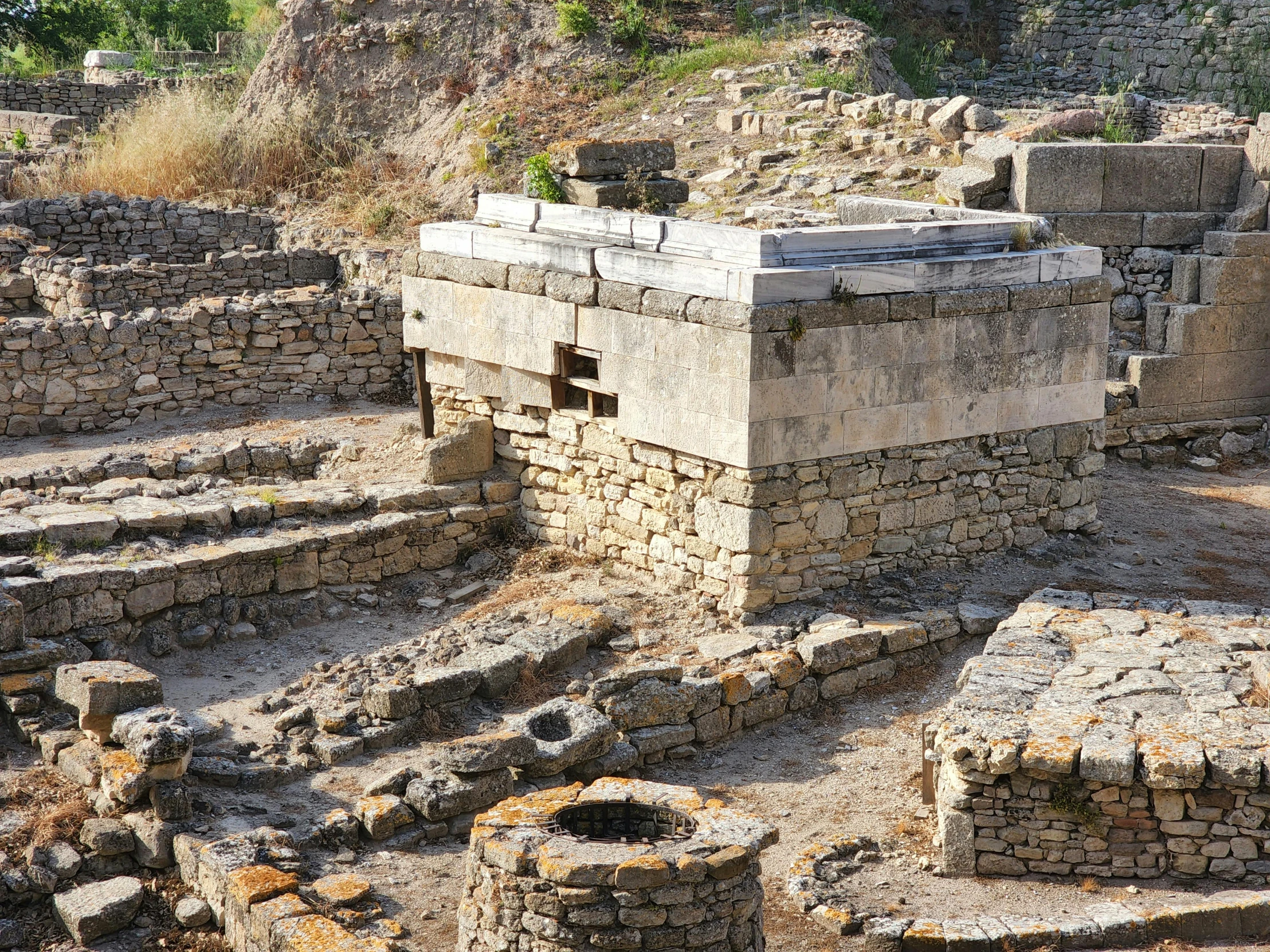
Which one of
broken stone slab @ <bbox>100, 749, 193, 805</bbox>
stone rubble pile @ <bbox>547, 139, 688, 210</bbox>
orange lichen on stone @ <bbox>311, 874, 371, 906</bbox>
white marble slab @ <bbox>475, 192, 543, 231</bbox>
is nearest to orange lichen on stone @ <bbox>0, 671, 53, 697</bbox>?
broken stone slab @ <bbox>100, 749, 193, 805</bbox>

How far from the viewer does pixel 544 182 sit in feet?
36.7

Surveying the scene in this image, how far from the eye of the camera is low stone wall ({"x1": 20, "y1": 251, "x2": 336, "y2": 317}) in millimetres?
14617

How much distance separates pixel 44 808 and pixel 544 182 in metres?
6.48

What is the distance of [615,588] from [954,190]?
Result: 19.0 feet

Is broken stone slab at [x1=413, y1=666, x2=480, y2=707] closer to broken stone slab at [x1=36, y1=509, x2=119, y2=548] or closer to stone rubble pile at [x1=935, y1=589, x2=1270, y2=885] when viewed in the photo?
broken stone slab at [x1=36, y1=509, x2=119, y2=548]

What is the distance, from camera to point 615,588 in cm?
915

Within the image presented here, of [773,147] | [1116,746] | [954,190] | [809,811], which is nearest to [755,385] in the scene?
[809,811]

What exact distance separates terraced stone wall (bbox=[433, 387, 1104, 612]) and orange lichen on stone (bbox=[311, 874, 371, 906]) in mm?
3260

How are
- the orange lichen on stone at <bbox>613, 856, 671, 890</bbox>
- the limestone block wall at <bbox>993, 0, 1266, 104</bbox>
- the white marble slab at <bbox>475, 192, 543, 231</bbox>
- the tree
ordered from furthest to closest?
the tree < the limestone block wall at <bbox>993, 0, 1266, 104</bbox> < the white marble slab at <bbox>475, 192, 543, 231</bbox> < the orange lichen on stone at <bbox>613, 856, 671, 890</bbox>

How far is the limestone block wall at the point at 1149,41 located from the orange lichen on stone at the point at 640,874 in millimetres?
17365

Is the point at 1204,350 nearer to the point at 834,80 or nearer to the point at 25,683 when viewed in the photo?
the point at 834,80

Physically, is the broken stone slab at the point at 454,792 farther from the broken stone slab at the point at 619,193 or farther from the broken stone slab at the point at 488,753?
the broken stone slab at the point at 619,193

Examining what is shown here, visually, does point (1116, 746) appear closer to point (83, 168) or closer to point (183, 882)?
point (183, 882)

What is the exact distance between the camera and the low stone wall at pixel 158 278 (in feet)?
48.0
